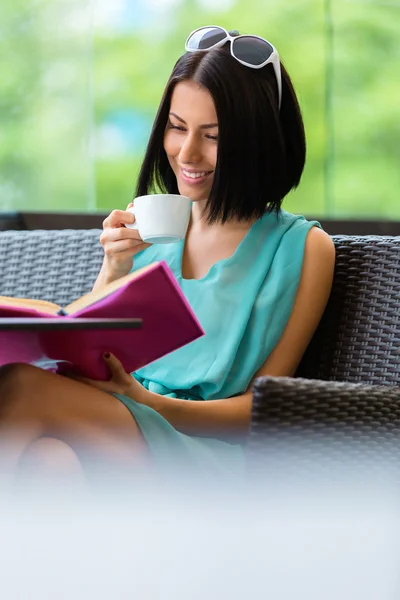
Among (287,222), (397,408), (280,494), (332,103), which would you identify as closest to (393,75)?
(332,103)

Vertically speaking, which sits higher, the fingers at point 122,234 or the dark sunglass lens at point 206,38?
the dark sunglass lens at point 206,38

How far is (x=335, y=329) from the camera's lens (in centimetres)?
161

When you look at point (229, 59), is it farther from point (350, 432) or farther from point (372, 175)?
point (372, 175)

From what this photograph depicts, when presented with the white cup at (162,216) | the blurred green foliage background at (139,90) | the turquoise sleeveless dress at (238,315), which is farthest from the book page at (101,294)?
the blurred green foliage background at (139,90)

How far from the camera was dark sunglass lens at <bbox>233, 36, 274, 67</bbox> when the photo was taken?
160cm

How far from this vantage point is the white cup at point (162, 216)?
138 centimetres

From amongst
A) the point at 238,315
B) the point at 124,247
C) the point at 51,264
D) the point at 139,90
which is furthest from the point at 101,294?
the point at 139,90

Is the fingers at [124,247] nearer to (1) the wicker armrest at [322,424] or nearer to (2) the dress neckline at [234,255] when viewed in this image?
(2) the dress neckline at [234,255]

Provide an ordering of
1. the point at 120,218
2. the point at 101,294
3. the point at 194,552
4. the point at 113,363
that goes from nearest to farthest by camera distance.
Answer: the point at 194,552, the point at 101,294, the point at 113,363, the point at 120,218

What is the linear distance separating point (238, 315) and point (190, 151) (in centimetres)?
30

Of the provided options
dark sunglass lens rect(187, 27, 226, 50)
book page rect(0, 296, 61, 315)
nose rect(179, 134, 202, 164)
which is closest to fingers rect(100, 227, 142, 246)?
nose rect(179, 134, 202, 164)

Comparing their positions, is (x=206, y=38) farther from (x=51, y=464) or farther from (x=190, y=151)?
(x=51, y=464)

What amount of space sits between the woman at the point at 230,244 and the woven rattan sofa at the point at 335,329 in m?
0.05

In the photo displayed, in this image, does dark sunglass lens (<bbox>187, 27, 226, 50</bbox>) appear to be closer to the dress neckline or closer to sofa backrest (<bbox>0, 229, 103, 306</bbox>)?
the dress neckline
